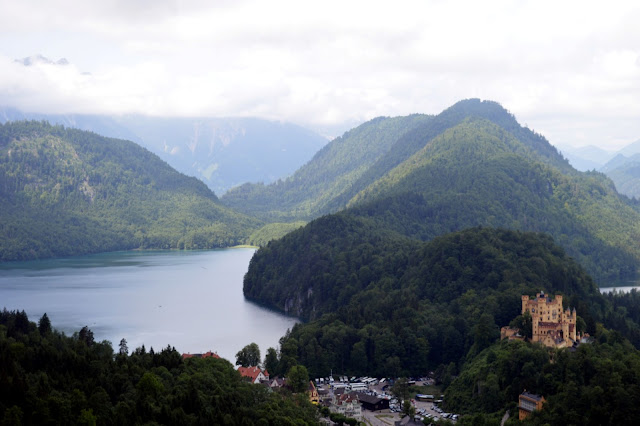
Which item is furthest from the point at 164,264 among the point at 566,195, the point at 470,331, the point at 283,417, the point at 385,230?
the point at 283,417

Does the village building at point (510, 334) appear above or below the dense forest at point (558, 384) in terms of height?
above

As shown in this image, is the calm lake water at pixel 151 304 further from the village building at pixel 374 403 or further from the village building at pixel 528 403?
the village building at pixel 528 403

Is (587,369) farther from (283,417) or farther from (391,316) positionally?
(391,316)

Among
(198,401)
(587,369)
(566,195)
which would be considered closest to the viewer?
(198,401)

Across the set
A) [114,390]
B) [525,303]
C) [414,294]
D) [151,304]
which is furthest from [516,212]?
[114,390]

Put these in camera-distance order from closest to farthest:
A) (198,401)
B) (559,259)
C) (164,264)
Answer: (198,401) < (559,259) < (164,264)

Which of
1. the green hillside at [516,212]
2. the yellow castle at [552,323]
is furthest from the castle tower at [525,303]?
the green hillside at [516,212]

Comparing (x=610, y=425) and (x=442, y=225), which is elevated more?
(x=442, y=225)
